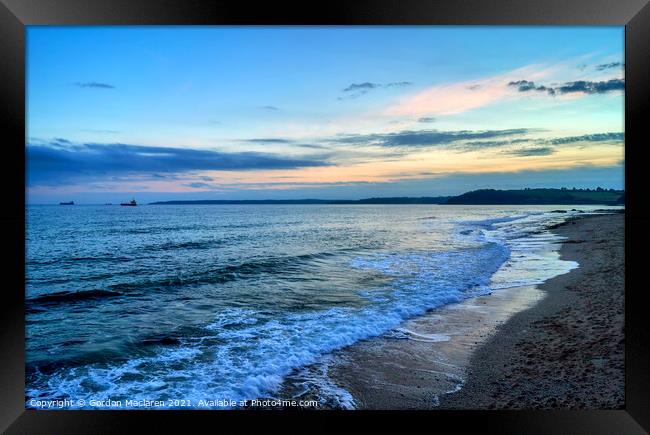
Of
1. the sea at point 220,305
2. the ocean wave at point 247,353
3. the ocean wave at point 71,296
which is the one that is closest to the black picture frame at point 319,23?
the sea at point 220,305

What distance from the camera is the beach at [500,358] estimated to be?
10.7 feet

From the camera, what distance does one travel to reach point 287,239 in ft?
56.5

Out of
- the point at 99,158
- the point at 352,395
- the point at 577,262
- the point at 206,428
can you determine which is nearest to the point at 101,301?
the point at 206,428

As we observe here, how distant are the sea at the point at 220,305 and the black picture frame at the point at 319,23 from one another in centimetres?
38

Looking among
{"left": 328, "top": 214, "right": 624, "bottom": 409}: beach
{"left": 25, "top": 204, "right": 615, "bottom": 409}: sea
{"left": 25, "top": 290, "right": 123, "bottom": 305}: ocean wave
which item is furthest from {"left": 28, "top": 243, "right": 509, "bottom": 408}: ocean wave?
{"left": 25, "top": 290, "right": 123, "bottom": 305}: ocean wave

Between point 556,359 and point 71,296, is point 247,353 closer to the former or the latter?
point 556,359

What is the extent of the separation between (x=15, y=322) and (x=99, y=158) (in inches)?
836

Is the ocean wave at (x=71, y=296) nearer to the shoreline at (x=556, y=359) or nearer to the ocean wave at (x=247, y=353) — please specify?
the ocean wave at (x=247, y=353)

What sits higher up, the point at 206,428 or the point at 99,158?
the point at 99,158

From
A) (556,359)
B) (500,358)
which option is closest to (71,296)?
(500,358)

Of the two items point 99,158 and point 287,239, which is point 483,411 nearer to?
point 287,239

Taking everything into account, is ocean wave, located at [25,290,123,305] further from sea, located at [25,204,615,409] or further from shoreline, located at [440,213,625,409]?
shoreline, located at [440,213,625,409]

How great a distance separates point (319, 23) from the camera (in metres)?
2.90

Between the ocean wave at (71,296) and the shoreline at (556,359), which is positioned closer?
the shoreline at (556,359)
